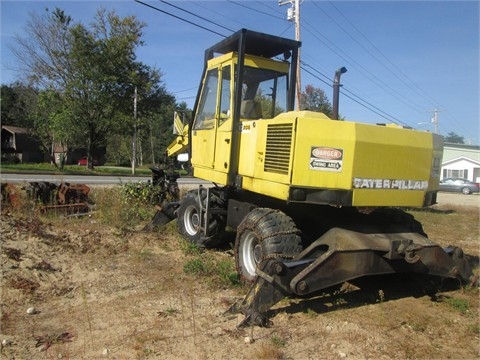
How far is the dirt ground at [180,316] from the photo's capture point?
154 inches

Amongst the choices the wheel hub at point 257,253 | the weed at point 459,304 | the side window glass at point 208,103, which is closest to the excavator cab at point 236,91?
the side window glass at point 208,103

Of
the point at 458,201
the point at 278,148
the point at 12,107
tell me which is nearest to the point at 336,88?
the point at 278,148

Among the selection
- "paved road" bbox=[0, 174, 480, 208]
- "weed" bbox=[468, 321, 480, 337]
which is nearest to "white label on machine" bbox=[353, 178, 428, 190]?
"weed" bbox=[468, 321, 480, 337]

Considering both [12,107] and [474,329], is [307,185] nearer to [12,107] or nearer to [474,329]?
[474,329]

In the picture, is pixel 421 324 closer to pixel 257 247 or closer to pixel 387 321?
pixel 387 321

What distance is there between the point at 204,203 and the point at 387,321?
3.73m

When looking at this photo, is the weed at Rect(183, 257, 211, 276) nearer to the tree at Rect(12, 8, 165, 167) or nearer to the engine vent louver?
the engine vent louver

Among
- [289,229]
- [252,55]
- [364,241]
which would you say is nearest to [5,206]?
[252,55]

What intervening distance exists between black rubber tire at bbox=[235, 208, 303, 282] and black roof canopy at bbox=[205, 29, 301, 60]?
2.58 metres

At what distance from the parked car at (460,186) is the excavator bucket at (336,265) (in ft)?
118

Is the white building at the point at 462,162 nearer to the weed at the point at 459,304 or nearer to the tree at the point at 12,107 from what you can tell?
the tree at the point at 12,107

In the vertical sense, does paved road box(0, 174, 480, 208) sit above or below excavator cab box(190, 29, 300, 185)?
below

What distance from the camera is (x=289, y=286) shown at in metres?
4.58

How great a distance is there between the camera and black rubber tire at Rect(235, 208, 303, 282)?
5.21 m
